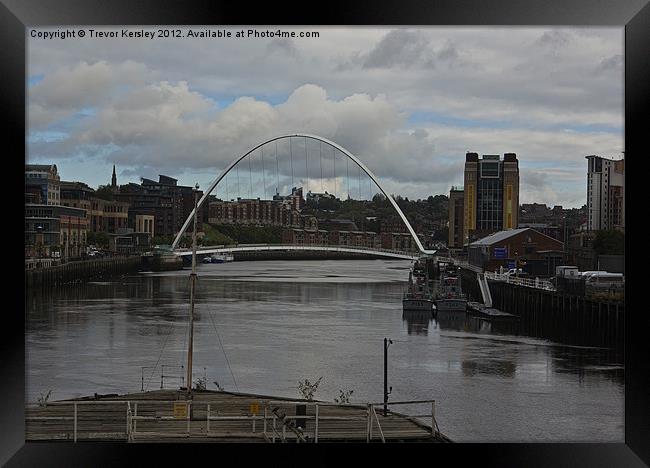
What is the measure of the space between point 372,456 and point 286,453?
0.49m

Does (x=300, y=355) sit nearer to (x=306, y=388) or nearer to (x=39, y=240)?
(x=306, y=388)

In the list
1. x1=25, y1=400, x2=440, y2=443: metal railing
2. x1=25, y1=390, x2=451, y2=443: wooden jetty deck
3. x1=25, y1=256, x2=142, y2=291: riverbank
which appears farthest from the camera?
x1=25, y1=256, x2=142, y2=291: riverbank

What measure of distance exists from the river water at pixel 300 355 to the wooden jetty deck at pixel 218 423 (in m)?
1.71

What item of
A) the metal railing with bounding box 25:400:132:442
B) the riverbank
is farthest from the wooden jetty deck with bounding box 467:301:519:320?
the metal railing with bounding box 25:400:132:442

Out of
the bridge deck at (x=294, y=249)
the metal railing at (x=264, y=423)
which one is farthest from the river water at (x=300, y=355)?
the metal railing at (x=264, y=423)

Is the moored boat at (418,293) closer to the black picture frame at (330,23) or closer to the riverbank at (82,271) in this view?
the riverbank at (82,271)

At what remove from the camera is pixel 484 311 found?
10.4 m

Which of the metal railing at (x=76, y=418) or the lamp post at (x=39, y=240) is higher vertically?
the lamp post at (x=39, y=240)

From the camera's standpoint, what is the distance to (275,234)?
31.2 ft

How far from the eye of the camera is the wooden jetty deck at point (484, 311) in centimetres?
998

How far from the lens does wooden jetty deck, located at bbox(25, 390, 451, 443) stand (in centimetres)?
496

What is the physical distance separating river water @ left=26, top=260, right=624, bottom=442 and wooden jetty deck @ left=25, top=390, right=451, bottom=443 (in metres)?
1.71

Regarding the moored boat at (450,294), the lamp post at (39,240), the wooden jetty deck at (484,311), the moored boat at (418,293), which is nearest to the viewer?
the lamp post at (39,240)

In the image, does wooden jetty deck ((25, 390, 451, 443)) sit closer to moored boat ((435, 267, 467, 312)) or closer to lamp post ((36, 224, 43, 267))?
lamp post ((36, 224, 43, 267))
